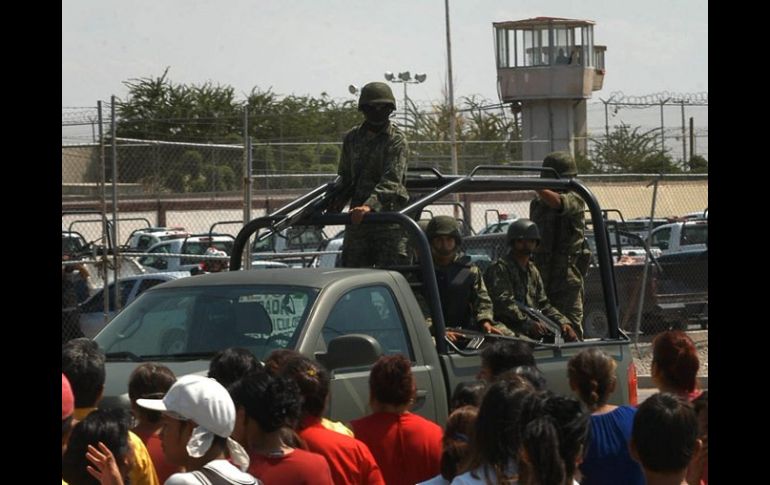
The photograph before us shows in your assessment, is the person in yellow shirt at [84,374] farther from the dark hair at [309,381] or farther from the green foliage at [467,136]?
the green foliage at [467,136]

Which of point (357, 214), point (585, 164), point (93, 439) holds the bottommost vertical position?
point (93, 439)

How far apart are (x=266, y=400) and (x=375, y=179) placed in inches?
156

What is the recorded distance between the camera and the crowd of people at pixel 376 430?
4.05 m

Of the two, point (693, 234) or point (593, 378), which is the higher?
point (693, 234)

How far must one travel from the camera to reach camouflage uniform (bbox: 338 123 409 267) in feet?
26.1

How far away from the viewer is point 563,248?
350 inches

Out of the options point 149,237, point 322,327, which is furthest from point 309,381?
point 149,237

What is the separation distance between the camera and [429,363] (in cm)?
699

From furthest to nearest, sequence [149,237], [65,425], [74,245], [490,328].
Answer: [149,237], [74,245], [490,328], [65,425]

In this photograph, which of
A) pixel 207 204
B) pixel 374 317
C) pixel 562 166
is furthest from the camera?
pixel 207 204

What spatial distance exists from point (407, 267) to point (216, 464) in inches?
157

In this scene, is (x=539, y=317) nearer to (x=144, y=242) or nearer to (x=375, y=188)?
(x=375, y=188)

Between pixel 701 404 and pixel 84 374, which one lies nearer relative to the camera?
pixel 701 404

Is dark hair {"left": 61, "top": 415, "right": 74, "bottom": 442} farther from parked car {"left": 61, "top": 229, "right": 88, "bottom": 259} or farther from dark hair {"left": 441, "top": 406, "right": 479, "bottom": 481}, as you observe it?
parked car {"left": 61, "top": 229, "right": 88, "bottom": 259}
